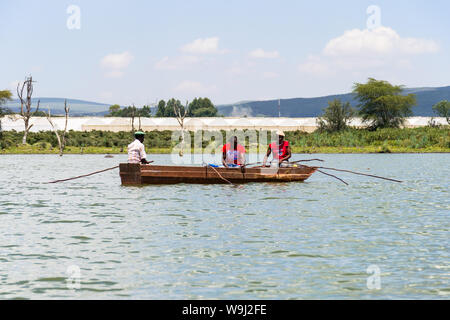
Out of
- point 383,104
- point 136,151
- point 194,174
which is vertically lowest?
point 194,174

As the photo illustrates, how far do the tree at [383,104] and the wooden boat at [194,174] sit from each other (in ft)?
236

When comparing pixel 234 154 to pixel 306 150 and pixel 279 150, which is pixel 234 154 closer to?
pixel 279 150

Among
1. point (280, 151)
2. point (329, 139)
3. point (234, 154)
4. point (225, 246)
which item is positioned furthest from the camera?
point (329, 139)

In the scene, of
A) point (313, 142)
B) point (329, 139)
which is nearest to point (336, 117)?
point (329, 139)

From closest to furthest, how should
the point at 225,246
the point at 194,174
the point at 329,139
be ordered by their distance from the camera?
the point at 225,246 → the point at 194,174 → the point at 329,139

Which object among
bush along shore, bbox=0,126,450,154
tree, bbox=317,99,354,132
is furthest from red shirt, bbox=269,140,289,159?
tree, bbox=317,99,354,132

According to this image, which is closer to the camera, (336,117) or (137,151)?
(137,151)

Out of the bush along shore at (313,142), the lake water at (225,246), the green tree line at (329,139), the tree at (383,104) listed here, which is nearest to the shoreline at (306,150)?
the bush along shore at (313,142)

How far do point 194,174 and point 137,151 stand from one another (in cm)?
281

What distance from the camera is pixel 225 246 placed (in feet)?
43.1

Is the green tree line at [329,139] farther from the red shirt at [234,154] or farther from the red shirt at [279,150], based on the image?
the red shirt at [234,154]

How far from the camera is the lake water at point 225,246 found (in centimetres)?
987

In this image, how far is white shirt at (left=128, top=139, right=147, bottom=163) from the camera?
2527 centimetres

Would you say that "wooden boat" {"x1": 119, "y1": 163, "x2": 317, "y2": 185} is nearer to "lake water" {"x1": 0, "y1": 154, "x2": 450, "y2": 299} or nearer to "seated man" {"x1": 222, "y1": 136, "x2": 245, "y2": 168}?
"seated man" {"x1": 222, "y1": 136, "x2": 245, "y2": 168}
